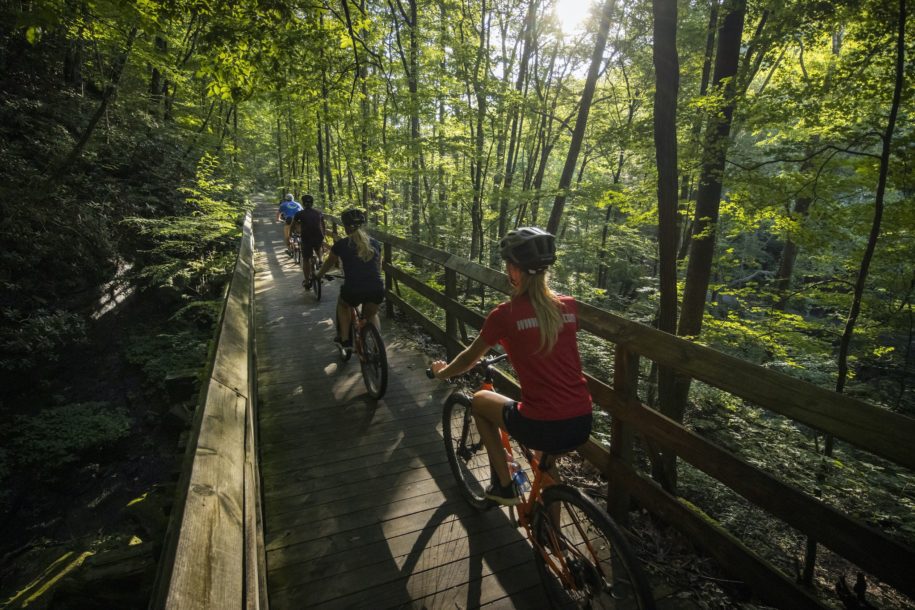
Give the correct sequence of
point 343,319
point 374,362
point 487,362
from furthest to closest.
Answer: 1. point 343,319
2. point 374,362
3. point 487,362

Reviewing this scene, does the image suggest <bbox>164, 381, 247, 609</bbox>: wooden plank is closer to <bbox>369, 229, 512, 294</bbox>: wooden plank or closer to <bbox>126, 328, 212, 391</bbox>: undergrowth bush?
<bbox>369, 229, 512, 294</bbox>: wooden plank

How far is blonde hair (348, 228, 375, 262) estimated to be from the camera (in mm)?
5488

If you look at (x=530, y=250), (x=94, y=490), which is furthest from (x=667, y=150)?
(x=94, y=490)

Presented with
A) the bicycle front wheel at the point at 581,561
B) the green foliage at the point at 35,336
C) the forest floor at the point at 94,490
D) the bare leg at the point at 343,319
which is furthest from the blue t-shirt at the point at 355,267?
the green foliage at the point at 35,336

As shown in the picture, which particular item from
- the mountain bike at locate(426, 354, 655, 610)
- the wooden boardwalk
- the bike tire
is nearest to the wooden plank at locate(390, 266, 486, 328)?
the wooden boardwalk

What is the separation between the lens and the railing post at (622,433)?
309 cm

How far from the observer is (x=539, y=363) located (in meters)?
2.54

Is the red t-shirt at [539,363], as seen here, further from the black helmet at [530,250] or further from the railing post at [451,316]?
the railing post at [451,316]

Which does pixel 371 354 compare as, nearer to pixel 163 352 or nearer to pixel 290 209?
pixel 163 352

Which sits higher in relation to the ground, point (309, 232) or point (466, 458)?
point (309, 232)

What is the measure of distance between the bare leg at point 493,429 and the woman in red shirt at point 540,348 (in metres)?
0.31

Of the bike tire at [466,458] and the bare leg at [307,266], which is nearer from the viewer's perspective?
the bike tire at [466,458]

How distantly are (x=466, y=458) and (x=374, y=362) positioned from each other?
2.09m

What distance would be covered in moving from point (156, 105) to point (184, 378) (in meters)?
12.4
